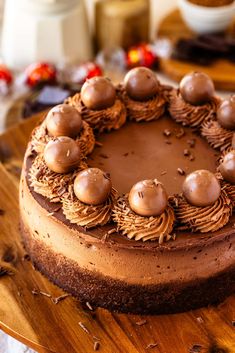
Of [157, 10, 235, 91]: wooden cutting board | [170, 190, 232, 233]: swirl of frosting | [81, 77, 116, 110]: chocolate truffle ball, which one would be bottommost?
[157, 10, 235, 91]: wooden cutting board

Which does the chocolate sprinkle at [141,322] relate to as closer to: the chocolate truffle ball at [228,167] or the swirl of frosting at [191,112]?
the chocolate truffle ball at [228,167]

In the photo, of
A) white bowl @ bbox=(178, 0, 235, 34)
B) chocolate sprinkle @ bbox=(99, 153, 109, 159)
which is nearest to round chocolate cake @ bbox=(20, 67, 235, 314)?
chocolate sprinkle @ bbox=(99, 153, 109, 159)

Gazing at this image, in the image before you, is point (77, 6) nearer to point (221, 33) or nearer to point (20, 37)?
point (20, 37)

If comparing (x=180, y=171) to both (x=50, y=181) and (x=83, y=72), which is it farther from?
(x=83, y=72)

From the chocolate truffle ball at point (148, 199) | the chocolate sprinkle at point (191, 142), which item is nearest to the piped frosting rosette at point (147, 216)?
the chocolate truffle ball at point (148, 199)

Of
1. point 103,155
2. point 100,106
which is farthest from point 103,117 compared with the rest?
point 103,155

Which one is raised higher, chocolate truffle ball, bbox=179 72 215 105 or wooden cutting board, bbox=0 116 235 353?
chocolate truffle ball, bbox=179 72 215 105

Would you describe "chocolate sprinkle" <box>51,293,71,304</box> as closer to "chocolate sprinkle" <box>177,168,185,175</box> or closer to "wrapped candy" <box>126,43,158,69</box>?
"chocolate sprinkle" <box>177,168,185,175</box>

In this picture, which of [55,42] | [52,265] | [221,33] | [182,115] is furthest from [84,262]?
[221,33]
